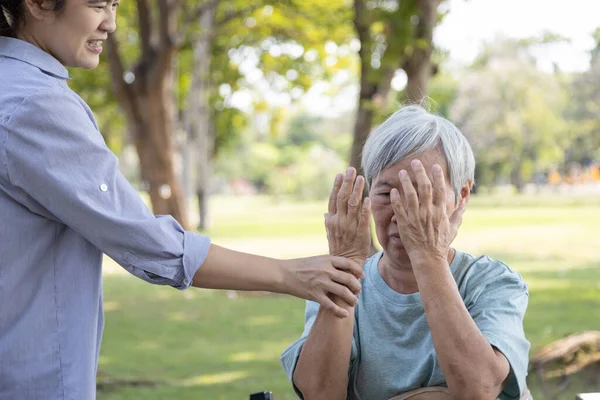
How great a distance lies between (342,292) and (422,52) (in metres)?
8.73

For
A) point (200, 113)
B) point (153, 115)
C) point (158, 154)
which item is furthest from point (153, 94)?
point (200, 113)

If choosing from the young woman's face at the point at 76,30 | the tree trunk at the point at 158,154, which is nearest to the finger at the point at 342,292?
the young woman's face at the point at 76,30

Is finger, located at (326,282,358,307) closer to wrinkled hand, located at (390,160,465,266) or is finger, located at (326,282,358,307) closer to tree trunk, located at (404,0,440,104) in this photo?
wrinkled hand, located at (390,160,465,266)

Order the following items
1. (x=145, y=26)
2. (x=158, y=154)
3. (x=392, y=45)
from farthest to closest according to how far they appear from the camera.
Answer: (x=158, y=154)
(x=145, y=26)
(x=392, y=45)

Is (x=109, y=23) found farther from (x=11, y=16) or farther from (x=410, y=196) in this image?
(x=410, y=196)

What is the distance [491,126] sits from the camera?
55.1 metres

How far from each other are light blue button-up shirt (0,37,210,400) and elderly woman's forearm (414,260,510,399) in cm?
74

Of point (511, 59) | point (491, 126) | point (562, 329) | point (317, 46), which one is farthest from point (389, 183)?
point (511, 59)

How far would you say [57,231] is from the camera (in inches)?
86.0

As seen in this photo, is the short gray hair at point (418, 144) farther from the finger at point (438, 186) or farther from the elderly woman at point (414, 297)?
the finger at point (438, 186)

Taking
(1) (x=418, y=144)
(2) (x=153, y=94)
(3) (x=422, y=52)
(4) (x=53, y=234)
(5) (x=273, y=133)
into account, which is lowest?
(5) (x=273, y=133)

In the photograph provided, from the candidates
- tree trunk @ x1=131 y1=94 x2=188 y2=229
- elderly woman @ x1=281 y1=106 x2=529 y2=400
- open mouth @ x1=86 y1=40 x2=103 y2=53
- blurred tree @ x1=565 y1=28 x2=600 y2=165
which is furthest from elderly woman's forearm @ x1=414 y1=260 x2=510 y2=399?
blurred tree @ x1=565 y1=28 x2=600 y2=165

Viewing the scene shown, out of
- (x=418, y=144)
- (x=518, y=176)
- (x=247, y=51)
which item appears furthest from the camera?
(x=518, y=176)

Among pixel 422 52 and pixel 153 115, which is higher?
pixel 422 52
